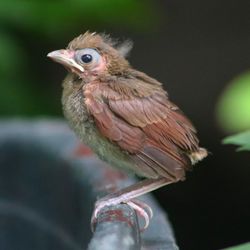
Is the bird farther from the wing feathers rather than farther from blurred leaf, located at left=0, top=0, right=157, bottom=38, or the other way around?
blurred leaf, located at left=0, top=0, right=157, bottom=38

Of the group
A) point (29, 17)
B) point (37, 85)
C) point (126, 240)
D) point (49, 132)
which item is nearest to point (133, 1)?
point (29, 17)

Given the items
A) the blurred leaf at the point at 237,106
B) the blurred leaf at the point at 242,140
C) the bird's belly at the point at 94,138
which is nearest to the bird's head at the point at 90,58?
the bird's belly at the point at 94,138

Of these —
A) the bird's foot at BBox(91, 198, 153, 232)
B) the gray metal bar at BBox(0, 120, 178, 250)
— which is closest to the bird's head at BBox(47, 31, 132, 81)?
the gray metal bar at BBox(0, 120, 178, 250)

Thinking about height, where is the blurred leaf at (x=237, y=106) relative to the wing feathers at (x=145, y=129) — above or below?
above

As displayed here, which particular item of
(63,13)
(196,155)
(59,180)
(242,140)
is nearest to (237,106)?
(59,180)

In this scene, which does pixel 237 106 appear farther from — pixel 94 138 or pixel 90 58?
pixel 94 138

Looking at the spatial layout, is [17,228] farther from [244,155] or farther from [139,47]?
[139,47]

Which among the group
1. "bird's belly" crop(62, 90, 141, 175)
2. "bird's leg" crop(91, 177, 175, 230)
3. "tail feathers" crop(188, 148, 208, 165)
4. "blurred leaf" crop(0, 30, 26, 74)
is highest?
"blurred leaf" crop(0, 30, 26, 74)

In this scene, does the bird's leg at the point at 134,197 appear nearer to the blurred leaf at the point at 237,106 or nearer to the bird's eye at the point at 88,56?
the bird's eye at the point at 88,56
